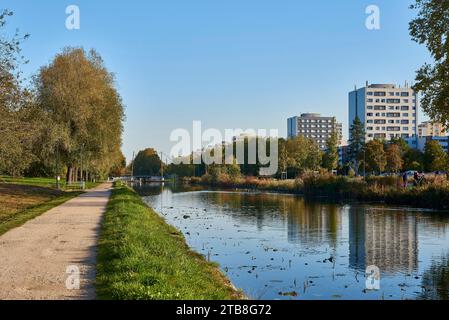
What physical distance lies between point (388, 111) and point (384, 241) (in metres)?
150

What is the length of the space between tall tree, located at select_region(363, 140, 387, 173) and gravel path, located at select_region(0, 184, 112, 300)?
74.3 m

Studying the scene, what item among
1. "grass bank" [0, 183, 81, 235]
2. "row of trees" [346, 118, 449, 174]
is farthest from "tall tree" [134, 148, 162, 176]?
"grass bank" [0, 183, 81, 235]

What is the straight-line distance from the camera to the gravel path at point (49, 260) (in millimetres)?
8594

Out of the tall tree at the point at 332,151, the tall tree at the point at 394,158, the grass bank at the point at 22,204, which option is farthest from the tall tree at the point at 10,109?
the tall tree at the point at 394,158

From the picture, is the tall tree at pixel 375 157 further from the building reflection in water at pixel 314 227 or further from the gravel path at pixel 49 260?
the gravel path at pixel 49 260

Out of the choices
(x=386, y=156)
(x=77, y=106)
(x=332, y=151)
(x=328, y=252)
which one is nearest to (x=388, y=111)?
(x=386, y=156)

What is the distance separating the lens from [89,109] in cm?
4331

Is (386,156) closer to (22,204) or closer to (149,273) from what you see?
(22,204)

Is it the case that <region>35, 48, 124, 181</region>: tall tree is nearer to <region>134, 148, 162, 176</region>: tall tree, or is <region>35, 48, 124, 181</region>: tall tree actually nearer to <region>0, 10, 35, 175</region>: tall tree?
<region>0, 10, 35, 175</region>: tall tree

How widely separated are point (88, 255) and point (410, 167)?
91600 mm

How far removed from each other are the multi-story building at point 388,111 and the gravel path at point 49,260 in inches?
5939
